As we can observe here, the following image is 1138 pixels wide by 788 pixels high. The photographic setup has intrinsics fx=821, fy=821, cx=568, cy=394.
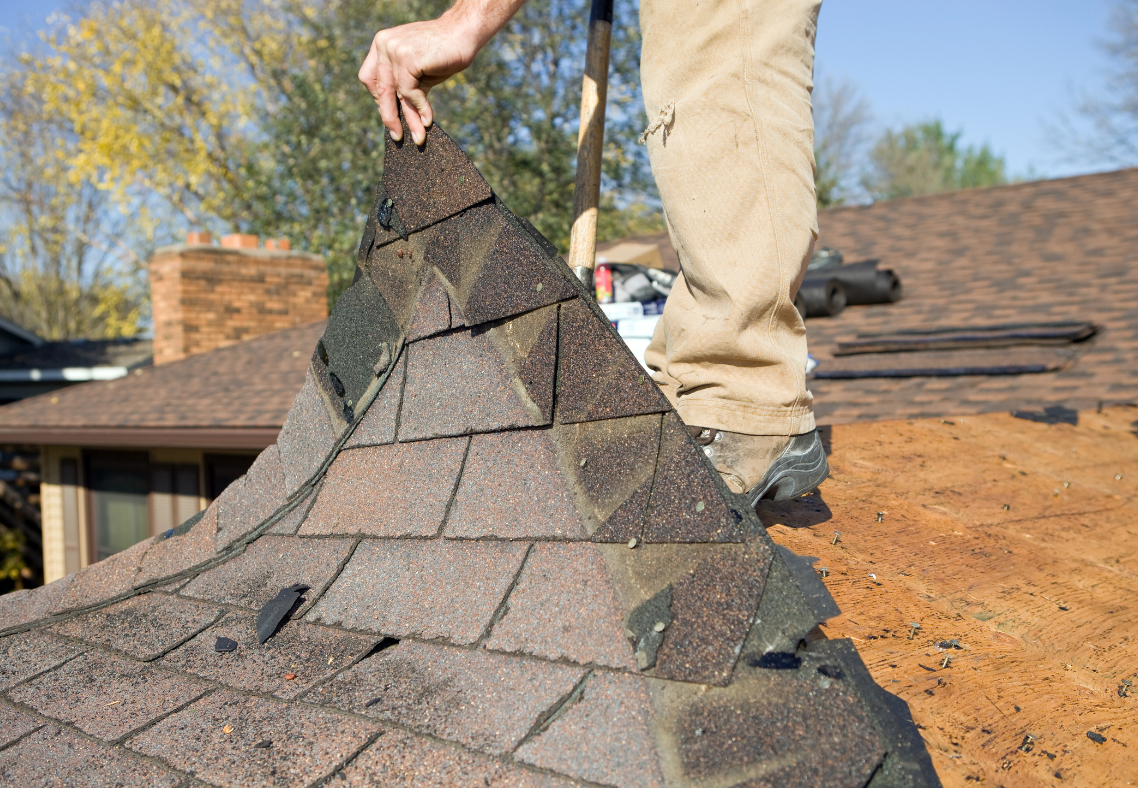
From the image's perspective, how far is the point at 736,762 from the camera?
3.08 ft

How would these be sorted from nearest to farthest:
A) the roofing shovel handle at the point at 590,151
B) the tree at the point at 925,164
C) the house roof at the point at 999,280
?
the roofing shovel handle at the point at 590,151, the house roof at the point at 999,280, the tree at the point at 925,164

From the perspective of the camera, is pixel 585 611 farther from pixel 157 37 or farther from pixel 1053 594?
pixel 157 37

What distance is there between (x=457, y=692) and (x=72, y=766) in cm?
Answer: 55

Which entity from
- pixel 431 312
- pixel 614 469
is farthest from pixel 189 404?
pixel 614 469

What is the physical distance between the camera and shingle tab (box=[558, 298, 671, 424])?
128 centimetres

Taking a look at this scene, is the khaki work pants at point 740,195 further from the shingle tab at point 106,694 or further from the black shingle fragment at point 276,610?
the shingle tab at point 106,694

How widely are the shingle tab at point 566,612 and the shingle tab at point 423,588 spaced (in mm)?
39

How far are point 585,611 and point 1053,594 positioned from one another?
994 mm

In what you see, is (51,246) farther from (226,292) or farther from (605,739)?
(605,739)

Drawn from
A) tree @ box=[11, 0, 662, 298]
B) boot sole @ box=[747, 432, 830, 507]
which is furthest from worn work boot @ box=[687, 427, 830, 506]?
tree @ box=[11, 0, 662, 298]

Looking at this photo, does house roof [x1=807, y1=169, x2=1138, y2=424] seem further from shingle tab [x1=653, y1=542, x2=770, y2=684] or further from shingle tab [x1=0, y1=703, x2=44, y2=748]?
shingle tab [x1=0, y1=703, x2=44, y2=748]

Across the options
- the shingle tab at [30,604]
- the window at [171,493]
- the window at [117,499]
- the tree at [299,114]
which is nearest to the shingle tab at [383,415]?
the shingle tab at [30,604]

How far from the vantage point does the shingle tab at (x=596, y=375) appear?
50.3 inches

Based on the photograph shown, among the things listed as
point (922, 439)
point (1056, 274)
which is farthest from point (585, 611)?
point (1056, 274)
